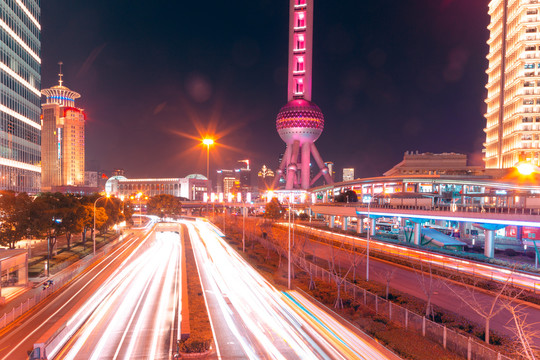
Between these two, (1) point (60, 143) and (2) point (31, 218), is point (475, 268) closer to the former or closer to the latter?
(2) point (31, 218)

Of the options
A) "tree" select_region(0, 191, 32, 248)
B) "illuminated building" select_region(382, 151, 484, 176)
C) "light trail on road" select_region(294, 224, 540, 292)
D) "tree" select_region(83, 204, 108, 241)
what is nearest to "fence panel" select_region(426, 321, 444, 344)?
"light trail on road" select_region(294, 224, 540, 292)

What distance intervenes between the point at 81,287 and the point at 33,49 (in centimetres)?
4760

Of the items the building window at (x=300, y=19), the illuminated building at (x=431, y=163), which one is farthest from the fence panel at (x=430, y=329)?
the building window at (x=300, y=19)

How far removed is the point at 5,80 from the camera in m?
45.8

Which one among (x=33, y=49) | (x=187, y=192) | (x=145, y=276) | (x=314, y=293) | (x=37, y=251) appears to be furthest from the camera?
(x=187, y=192)

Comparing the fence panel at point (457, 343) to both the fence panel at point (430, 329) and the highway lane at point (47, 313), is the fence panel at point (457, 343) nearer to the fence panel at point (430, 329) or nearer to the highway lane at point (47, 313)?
the fence panel at point (430, 329)

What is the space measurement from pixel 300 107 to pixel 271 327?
130 meters

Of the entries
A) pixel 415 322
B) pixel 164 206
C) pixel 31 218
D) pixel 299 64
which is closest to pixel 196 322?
pixel 415 322

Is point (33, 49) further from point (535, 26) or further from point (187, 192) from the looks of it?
point (187, 192)

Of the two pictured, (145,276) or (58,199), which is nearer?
(145,276)

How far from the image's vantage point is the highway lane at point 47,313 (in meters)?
16.5

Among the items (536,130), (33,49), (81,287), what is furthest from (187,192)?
(81,287)

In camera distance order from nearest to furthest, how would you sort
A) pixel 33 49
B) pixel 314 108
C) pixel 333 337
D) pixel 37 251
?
pixel 333 337 → pixel 37 251 → pixel 33 49 → pixel 314 108

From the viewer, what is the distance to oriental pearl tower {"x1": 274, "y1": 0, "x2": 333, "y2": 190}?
5325 inches
